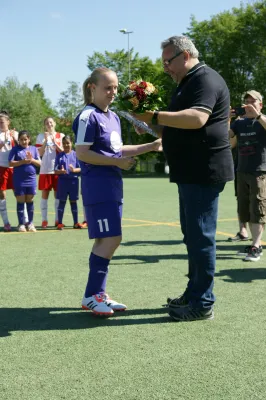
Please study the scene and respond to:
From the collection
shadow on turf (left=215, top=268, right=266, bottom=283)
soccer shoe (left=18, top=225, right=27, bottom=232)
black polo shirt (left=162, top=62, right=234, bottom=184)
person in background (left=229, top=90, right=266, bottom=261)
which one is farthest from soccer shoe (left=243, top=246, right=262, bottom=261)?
soccer shoe (left=18, top=225, right=27, bottom=232)

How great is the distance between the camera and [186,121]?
14.1 ft

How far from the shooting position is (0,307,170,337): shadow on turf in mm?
4554

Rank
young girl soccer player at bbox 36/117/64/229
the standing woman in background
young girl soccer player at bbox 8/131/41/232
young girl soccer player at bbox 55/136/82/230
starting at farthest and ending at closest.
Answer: young girl soccer player at bbox 36/117/64/229 < young girl soccer player at bbox 55/136/82/230 < the standing woman in background < young girl soccer player at bbox 8/131/41/232

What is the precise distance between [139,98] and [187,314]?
6.07ft

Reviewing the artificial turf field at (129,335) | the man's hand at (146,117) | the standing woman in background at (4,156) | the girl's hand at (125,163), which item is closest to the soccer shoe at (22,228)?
the standing woman in background at (4,156)

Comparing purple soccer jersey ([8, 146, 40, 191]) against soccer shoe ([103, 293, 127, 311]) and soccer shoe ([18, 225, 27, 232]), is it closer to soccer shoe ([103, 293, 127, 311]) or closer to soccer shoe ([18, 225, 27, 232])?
soccer shoe ([18, 225, 27, 232])

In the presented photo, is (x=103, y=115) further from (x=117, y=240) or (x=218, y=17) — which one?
(x=218, y=17)

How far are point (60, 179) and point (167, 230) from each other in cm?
259

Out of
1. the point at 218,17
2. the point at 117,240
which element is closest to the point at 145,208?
the point at 117,240

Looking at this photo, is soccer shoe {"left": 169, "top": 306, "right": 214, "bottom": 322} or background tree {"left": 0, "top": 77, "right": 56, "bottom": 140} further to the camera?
background tree {"left": 0, "top": 77, "right": 56, "bottom": 140}

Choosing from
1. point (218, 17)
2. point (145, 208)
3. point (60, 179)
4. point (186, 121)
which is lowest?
point (145, 208)

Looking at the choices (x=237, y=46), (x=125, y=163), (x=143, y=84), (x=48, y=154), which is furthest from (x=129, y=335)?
(x=237, y=46)

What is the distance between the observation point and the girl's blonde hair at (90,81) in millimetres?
4832

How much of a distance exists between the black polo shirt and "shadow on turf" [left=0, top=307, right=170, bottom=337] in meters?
1.23
